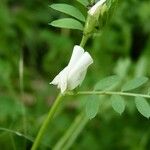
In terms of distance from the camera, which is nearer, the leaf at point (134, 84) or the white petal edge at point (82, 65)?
the white petal edge at point (82, 65)

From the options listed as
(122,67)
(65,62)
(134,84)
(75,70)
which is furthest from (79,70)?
(65,62)

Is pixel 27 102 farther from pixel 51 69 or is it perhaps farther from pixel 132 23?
pixel 132 23

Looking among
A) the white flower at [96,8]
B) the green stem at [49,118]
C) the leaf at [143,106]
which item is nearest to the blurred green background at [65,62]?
the green stem at [49,118]

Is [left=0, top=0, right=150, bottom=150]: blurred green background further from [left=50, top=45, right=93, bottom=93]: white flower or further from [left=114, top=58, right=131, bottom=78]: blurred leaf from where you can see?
[left=50, top=45, right=93, bottom=93]: white flower

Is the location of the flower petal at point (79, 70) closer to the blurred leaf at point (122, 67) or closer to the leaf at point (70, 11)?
the leaf at point (70, 11)

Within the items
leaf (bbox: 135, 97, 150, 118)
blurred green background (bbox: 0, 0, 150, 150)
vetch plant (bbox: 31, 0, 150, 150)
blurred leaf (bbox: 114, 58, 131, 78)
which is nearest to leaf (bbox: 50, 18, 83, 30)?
vetch plant (bbox: 31, 0, 150, 150)

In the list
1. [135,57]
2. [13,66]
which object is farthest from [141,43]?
[13,66]
